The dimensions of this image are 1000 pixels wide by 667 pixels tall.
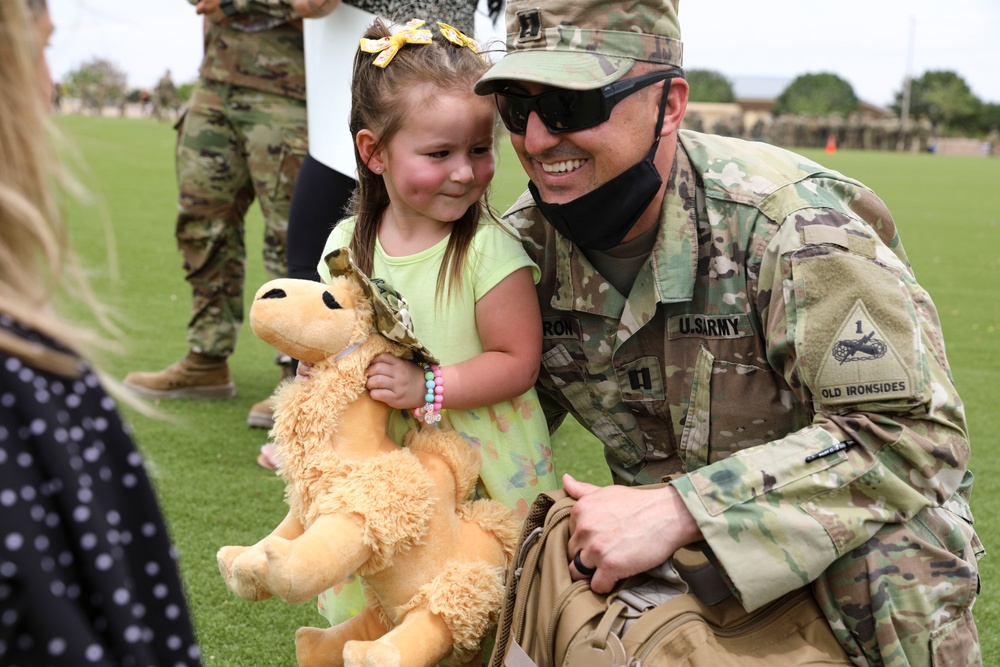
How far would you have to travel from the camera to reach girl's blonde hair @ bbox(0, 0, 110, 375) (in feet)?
3.48

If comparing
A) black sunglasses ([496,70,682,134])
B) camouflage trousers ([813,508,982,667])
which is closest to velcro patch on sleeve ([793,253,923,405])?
camouflage trousers ([813,508,982,667])

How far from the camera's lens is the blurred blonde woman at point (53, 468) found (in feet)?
3.34

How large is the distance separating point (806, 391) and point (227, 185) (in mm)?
3019

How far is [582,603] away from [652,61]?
1.07m

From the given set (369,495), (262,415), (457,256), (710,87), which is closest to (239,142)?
(262,415)

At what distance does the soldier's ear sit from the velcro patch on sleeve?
0.93 metres

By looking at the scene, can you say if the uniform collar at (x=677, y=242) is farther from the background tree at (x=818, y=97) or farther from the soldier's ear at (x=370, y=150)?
A: the background tree at (x=818, y=97)

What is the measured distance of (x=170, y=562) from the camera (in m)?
1.17

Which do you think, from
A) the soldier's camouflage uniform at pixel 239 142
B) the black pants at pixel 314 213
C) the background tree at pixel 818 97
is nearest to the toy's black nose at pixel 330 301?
the black pants at pixel 314 213

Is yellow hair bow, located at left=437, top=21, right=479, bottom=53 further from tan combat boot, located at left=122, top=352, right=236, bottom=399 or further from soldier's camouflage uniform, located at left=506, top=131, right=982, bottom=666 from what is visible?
A: tan combat boot, located at left=122, top=352, right=236, bottom=399

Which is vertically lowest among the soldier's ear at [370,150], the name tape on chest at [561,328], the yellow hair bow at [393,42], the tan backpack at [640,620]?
the tan backpack at [640,620]

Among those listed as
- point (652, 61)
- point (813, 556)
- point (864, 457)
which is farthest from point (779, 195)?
point (813, 556)

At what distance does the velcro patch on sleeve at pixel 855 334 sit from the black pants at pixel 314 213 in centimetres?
168

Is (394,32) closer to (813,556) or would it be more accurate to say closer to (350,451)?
(350,451)
